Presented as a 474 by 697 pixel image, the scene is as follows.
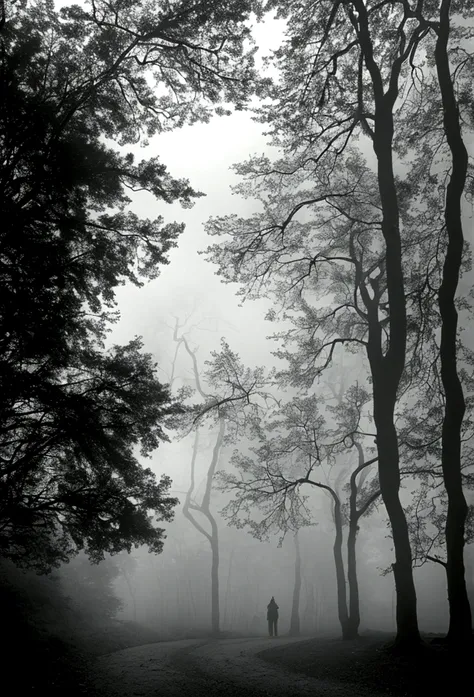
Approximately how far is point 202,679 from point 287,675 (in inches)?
62.1

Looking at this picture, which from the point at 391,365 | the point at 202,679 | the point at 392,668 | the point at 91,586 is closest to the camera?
the point at 392,668

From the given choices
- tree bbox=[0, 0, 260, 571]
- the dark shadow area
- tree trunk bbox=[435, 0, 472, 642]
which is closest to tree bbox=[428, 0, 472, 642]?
tree trunk bbox=[435, 0, 472, 642]

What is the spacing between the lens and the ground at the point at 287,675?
6121mm

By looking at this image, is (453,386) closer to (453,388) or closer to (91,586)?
(453,388)

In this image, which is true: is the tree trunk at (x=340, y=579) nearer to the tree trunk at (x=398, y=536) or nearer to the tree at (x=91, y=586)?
the tree trunk at (x=398, y=536)

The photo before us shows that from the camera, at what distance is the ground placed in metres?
6.12

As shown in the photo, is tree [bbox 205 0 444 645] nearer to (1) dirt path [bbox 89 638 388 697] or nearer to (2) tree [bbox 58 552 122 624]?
(1) dirt path [bbox 89 638 388 697]

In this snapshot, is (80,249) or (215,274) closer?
(80,249)

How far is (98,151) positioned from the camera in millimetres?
7887

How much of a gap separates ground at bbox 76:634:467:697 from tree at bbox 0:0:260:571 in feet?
7.10

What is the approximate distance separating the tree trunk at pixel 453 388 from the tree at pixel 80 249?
4770 mm

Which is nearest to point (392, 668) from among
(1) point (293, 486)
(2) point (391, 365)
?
(2) point (391, 365)

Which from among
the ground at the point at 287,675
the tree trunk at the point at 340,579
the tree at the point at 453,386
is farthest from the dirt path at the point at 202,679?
the tree trunk at the point at 340,579

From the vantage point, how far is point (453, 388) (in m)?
8.39
